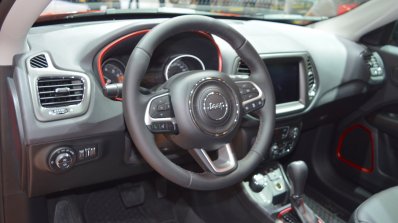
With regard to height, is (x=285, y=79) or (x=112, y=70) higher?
(x=112, y=70)

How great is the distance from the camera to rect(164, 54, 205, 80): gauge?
1.58m

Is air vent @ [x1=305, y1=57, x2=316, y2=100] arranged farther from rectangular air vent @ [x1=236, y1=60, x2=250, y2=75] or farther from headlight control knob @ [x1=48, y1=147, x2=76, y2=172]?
headlight control knob @ [x1=48, y1=147, x2=76, y2=172]

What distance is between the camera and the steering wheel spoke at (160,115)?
→ 4.01 ft

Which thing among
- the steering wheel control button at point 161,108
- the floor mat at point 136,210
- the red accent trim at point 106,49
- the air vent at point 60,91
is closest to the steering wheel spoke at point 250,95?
the steering wheel control button at point 161,108

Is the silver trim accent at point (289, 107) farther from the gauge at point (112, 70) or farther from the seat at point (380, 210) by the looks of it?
the gauge at point (112, 70)

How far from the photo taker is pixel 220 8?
7.18 feet

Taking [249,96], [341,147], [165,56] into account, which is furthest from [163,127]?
[341,147]

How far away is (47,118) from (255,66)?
0.65m

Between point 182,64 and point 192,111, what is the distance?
1.43 feet

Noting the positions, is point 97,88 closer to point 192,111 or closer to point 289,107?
point 192,111

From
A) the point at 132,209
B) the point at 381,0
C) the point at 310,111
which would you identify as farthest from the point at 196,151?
the point at 381,0

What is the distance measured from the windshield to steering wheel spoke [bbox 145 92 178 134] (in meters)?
0.66

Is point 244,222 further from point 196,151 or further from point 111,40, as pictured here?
point 111,40

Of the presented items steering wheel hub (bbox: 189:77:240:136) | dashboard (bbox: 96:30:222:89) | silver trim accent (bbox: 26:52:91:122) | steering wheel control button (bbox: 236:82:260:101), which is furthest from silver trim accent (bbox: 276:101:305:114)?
silver trim accent (bbox: 26:52:91:122)
